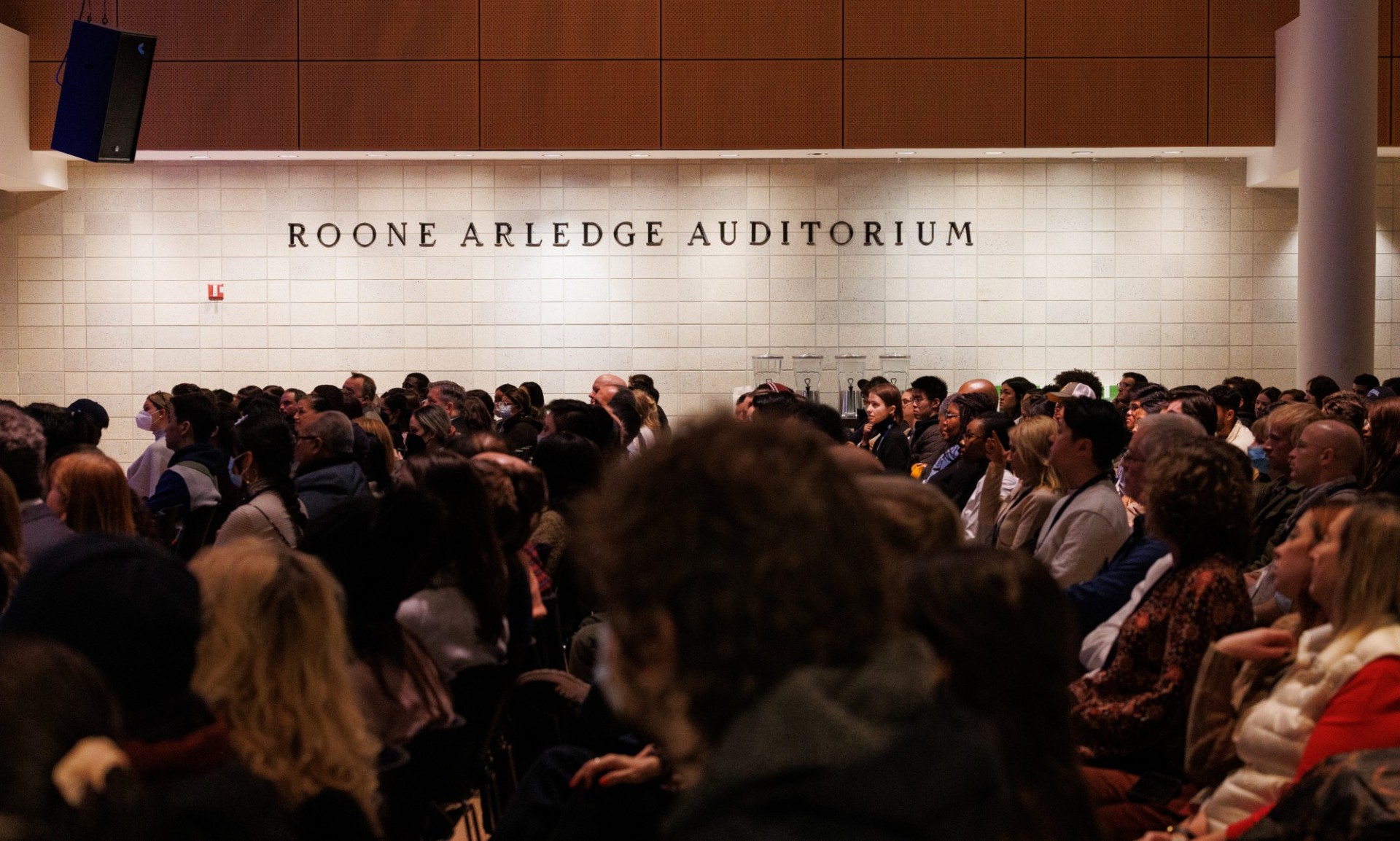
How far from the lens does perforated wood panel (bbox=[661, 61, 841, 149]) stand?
14.2m

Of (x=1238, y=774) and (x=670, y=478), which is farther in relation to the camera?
(x=1238, y=774)

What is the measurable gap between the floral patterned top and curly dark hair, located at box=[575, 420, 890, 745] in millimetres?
2257

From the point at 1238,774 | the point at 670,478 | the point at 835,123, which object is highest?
the point at 835,123

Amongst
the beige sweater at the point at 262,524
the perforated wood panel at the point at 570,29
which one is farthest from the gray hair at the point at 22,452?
the perforated wood panel at the point at 570,29

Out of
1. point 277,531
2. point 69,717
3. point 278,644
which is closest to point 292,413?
point 277,531

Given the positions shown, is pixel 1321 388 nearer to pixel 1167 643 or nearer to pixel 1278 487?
pixel 1278 487

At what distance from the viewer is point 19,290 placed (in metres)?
14.6

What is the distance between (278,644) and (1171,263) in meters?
14.0

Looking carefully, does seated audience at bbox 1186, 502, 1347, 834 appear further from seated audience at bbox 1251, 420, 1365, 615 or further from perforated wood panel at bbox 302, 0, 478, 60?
perforated wood panel at bbox 302, 0, 478, 60

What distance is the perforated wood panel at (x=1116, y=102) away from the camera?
1426 centimetres

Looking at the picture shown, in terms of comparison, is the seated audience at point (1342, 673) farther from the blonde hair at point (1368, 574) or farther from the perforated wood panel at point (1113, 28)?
the perforated wood panel at point (1113, 28)

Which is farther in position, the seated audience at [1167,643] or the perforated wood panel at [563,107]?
the perforated wood panel at [563,107]

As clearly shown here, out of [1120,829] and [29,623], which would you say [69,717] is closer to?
[29,623]

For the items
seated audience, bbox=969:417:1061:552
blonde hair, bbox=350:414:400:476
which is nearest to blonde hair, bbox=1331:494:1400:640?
seated audience, bbox=969:417:1061:552
